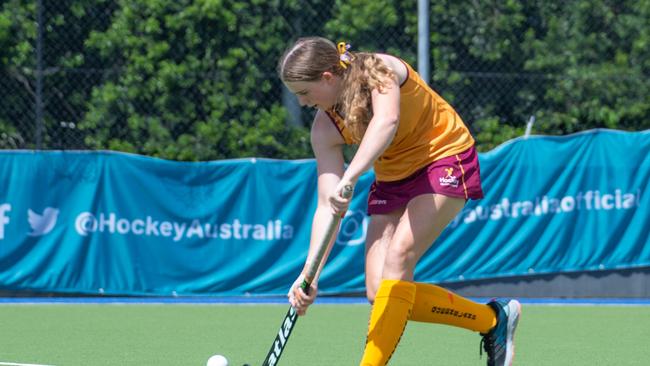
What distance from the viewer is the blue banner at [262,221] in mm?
10352

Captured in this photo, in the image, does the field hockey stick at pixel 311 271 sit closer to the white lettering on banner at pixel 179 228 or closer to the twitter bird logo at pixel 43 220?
the white lettering on banner at pixel 179 228

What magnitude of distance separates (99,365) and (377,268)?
1.76m

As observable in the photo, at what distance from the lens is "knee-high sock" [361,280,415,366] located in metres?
4.91

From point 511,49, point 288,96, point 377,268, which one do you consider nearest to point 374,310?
point 377,268

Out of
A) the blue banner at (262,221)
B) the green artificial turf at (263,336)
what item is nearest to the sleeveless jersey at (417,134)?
the green artificial turf at (263,336)

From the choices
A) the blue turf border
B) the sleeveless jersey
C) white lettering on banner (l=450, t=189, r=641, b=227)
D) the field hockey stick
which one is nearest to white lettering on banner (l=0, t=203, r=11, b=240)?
the blue turf border

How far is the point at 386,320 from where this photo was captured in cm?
493

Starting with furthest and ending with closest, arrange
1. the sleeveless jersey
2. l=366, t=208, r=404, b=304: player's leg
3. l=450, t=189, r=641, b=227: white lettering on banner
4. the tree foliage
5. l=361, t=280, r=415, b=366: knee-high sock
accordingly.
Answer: the tree foliage, l=450, t=189, r=641, b=227: white lettering on banner, l=366, t=208, r=404, b=304: player's leg, the sleeveless jersey, l=361, t=280, r=415, b=366: knee-high sock

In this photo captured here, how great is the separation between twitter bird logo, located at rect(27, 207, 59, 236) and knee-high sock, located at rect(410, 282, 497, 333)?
5.56 metres

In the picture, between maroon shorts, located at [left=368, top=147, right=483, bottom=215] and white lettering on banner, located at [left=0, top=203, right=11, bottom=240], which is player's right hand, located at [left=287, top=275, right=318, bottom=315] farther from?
white lettering on banner, located at [left=0, top=203, right=11, bottom=240]

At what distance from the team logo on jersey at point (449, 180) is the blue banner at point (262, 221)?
5.29 m

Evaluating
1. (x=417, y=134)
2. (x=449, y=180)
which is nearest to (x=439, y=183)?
(x=449, y=180)

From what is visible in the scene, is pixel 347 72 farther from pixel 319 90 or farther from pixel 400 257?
pixel 400 257

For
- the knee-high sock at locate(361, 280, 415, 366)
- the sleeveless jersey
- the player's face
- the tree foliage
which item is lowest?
the tree foliage
